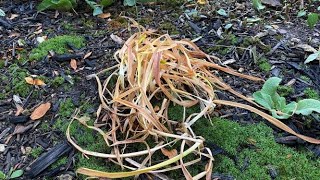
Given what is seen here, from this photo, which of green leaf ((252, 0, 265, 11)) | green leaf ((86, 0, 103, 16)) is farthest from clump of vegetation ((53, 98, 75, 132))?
green leaf ((252, 0, 265, 11))

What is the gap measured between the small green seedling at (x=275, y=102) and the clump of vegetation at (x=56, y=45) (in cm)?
82

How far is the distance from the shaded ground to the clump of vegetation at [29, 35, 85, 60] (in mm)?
21

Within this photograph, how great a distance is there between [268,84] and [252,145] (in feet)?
0.73

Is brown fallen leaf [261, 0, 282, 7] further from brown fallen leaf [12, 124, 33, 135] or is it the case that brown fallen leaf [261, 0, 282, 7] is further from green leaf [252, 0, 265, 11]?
brown fallen leaf [12, 124, 33, 135]

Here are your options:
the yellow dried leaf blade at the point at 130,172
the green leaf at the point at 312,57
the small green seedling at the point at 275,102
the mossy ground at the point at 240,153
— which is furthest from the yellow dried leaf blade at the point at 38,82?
the green leaf at the point at 312,57

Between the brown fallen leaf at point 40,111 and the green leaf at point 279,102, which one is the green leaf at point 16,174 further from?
the green leaf at point 279,102

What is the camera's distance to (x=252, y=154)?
1.37 meters

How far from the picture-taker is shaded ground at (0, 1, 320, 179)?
1.39 meters

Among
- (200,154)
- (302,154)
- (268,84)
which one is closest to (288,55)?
(268,84)

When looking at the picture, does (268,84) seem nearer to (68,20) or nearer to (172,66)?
(172,66)

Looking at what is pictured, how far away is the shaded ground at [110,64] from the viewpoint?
4.55ft

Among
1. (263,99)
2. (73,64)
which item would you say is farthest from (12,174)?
(263,99)

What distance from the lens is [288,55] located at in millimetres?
1771

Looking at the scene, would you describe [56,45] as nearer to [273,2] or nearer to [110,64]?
[110,64]
